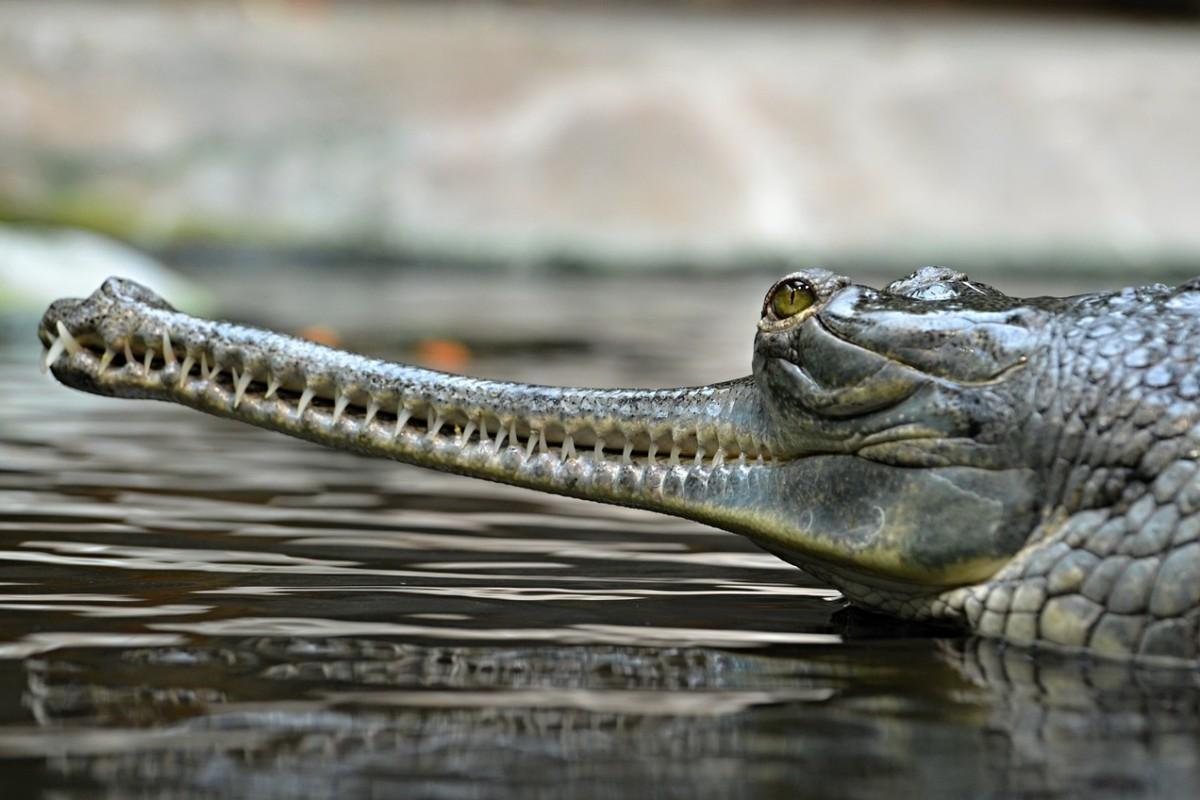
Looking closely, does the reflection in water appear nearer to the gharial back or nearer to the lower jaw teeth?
the gharial back

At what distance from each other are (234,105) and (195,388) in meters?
14.4

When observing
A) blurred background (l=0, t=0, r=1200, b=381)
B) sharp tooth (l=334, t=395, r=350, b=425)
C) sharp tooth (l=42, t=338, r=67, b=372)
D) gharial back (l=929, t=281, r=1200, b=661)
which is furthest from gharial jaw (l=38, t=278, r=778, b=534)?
blurred background (l=0, t=0, r=1200, b=381)

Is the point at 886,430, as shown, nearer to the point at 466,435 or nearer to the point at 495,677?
the point at 466,435

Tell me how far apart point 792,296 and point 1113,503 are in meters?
0.76

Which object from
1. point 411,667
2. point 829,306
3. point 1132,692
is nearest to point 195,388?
point 411,667

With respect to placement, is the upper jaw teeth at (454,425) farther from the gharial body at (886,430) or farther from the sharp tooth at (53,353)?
the sharp tooth at (53,353)

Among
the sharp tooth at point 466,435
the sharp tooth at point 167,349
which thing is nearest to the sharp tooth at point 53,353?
the sharp tooth at point 167,349

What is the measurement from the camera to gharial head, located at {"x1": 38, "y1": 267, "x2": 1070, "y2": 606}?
3.71 metres

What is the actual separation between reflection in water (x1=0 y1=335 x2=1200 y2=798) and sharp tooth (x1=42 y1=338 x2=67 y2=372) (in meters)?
0.46

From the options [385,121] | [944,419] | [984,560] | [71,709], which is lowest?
[71,709]

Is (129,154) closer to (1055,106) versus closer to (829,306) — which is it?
(1055,106)

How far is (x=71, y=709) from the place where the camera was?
2.98 m

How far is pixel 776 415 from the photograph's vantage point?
3881 millimetres

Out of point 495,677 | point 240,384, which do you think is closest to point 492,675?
point 495,677
